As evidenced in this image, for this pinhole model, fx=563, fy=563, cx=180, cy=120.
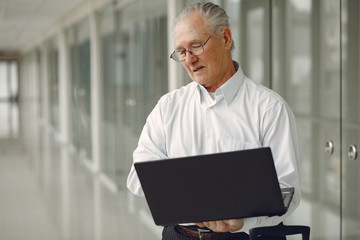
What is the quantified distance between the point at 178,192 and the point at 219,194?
5.2 inches

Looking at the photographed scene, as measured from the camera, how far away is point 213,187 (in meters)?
1.79

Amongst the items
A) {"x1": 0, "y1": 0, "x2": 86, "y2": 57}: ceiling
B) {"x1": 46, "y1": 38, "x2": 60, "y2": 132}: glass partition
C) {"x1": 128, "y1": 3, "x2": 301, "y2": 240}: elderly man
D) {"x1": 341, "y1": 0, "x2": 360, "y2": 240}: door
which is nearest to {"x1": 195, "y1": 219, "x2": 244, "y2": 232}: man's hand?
{"x1": 128, "y1": 3, "x2": 301, "y2": 240}: elderly man

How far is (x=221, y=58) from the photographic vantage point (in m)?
2.03

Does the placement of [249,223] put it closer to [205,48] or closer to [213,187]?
[213,187]

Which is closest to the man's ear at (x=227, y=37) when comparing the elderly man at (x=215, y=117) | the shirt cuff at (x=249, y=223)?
the elderly man at (x=215, y=117)

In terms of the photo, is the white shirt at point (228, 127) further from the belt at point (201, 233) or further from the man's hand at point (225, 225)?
the belt at point (201, 233)

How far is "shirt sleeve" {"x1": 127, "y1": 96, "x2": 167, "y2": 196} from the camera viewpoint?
82.1 inches

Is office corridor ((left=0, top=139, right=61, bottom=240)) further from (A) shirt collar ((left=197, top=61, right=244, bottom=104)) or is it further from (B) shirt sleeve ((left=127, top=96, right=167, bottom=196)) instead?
(A) shirt collar ((left=197, top=61, right=244, bottom=104))

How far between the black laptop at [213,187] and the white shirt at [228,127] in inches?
4.5

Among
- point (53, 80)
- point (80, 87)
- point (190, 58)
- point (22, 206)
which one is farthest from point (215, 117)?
point (53, 80)

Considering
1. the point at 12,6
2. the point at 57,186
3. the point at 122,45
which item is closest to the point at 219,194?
the point at 122,45

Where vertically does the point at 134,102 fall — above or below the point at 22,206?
above

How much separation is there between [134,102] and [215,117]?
17.3 ft

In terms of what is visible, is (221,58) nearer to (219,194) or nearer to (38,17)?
(219,194)
